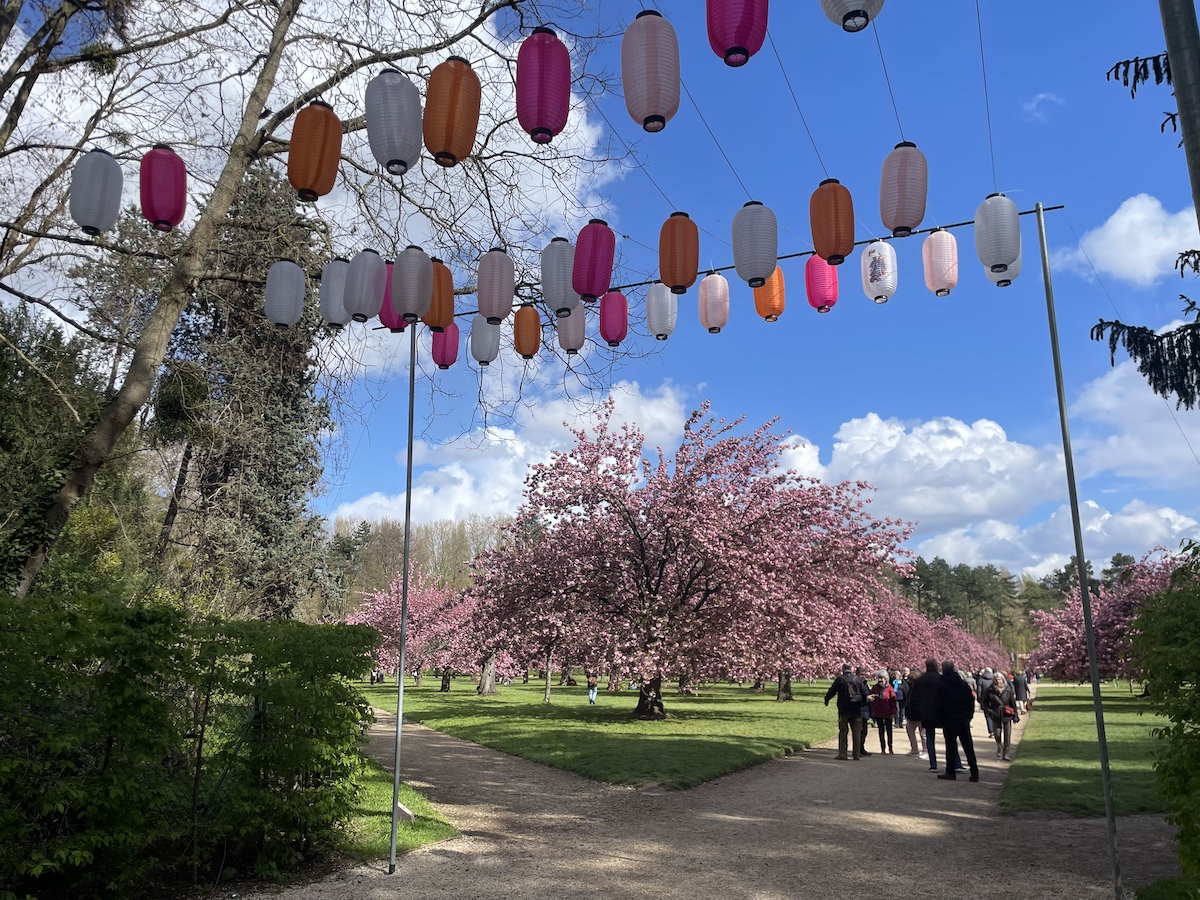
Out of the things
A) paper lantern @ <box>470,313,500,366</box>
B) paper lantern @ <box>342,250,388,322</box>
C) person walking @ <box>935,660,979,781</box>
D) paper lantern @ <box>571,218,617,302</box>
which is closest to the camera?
paper lantern @ <box>571,218,617,302</box>

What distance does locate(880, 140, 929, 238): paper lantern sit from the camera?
254 inches

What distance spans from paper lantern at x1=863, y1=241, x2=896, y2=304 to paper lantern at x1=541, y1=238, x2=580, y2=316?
3.50m

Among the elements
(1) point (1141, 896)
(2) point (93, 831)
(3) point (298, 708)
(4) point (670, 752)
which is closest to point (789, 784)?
(4) point (670, 752)

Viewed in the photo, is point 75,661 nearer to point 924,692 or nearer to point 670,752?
point 670,752

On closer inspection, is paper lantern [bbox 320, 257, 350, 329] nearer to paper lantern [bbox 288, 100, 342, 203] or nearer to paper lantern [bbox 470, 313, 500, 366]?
paper lantern [bbox 288, 100, 342, 203]

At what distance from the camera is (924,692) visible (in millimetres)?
11492

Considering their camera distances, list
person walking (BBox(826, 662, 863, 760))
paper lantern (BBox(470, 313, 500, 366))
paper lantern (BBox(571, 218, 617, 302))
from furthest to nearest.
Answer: person walking (BBox(826, 662, 863, 760)) < paper lantern (BBox(470, 313, 500, 366)) < paper lantern (BBox(571, 218, 617, 302))

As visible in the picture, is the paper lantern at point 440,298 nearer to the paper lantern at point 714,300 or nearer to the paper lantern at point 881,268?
the paper lantern at point 714,300

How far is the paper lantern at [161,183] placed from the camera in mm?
6676

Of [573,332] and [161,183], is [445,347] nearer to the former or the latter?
[573,332]

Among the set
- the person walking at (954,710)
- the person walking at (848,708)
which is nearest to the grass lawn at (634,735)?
the person walking at (848,708)

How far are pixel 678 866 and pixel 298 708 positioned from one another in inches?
133

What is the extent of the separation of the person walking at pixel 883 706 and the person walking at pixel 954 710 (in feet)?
9.67

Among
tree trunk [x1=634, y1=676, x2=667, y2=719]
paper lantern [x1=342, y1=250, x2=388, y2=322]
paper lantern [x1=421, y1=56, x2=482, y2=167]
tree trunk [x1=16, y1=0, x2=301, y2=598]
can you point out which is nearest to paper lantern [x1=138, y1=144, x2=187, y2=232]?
tree trunk [x1=16, y1=0, x2=301, y2=598]
